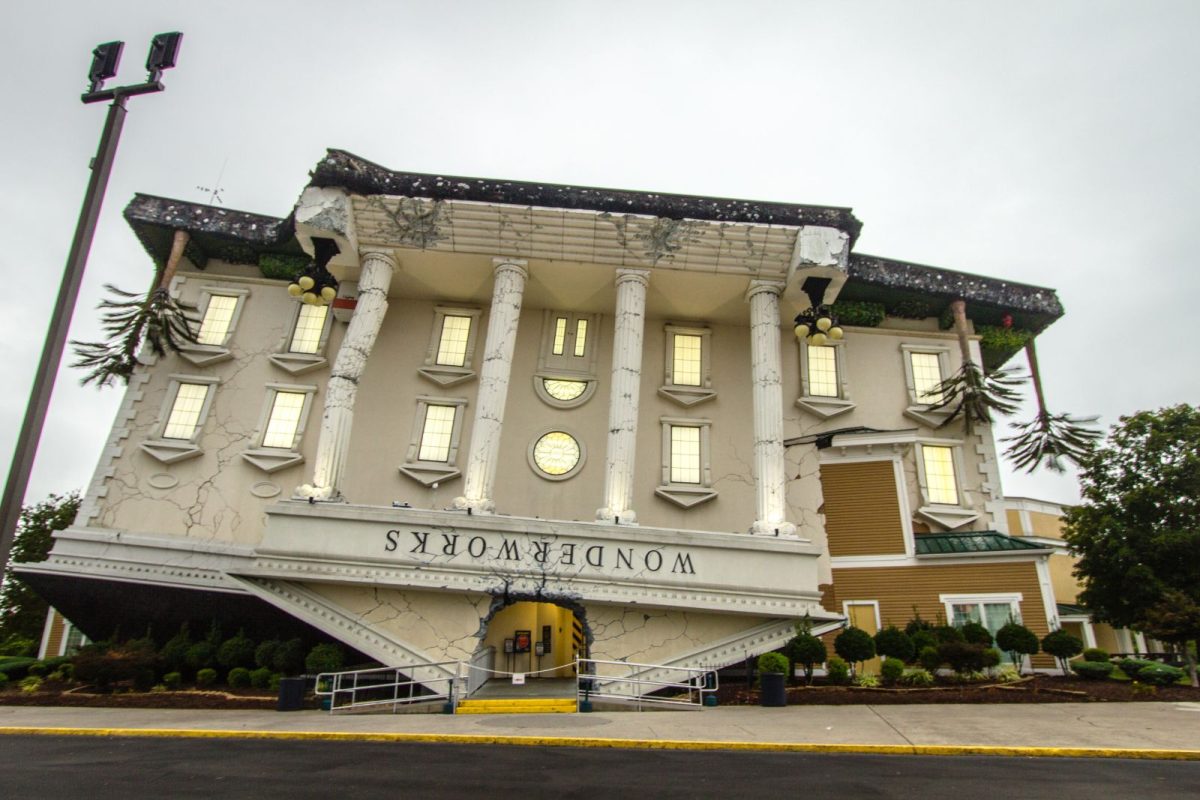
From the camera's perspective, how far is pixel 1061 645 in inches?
644

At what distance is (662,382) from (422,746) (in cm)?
1569

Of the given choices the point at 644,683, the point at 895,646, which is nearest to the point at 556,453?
the point at 644,683

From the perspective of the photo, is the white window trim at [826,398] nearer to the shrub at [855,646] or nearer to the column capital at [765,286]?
the column capital at [765,286]

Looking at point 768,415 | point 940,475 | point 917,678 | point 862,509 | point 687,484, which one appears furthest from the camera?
point 940,475

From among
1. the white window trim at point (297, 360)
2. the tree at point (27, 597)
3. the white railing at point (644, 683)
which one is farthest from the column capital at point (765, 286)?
the tree at point (27, 597)

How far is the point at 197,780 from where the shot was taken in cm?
690

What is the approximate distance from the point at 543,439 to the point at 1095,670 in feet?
54.3

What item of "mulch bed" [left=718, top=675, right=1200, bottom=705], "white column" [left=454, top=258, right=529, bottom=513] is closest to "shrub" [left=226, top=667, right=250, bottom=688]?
"white column" [left=454, top=258, right=529, bottom=513]

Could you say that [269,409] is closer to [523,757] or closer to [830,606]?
[523,757]

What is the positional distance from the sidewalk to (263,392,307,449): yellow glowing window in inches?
366

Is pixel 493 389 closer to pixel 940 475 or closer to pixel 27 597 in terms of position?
pixel 940 475

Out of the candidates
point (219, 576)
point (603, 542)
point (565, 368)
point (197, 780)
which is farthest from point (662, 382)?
point (197, 780)

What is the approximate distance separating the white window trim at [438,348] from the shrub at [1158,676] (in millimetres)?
20321

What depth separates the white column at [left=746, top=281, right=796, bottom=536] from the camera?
693 inches
